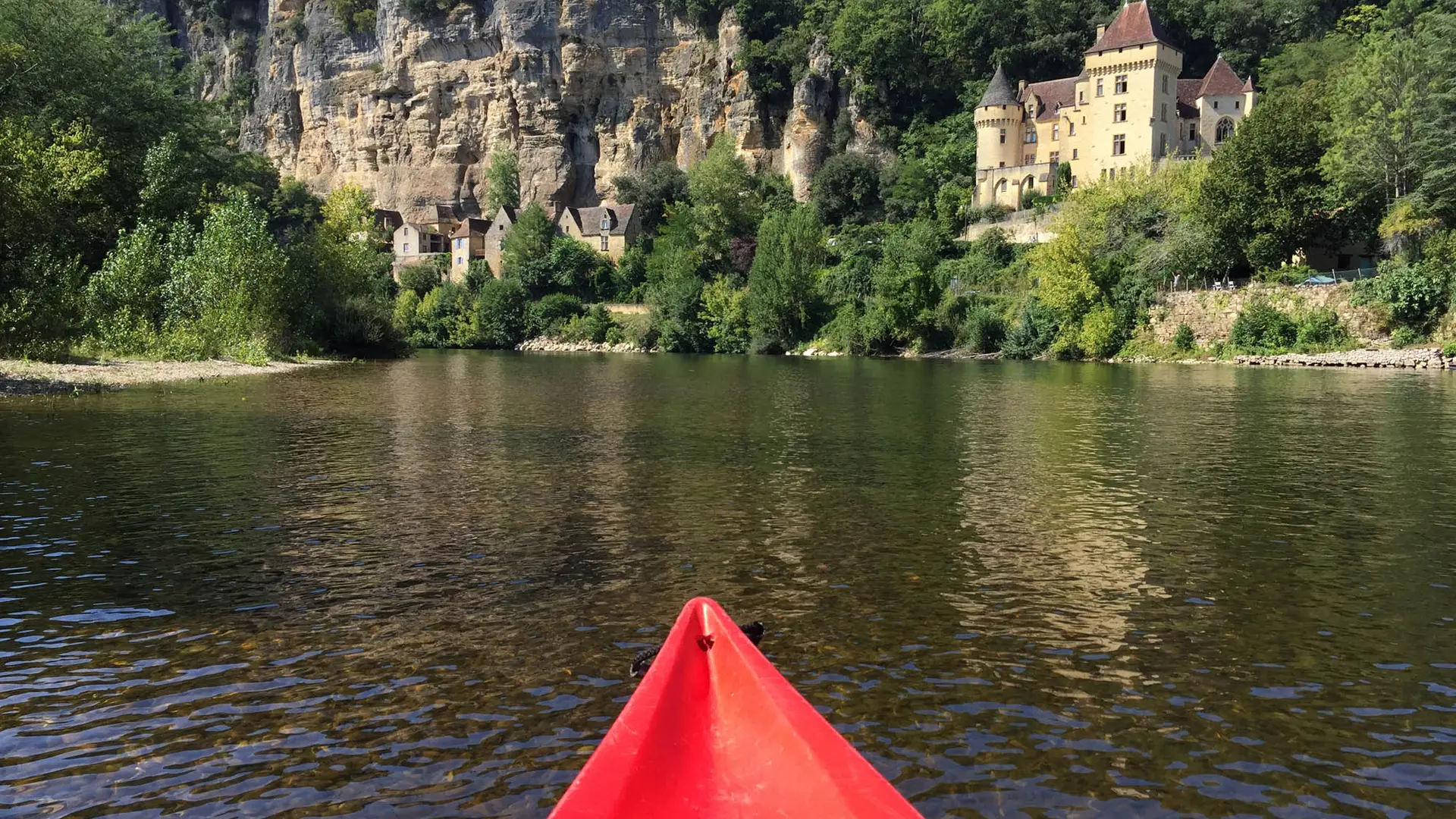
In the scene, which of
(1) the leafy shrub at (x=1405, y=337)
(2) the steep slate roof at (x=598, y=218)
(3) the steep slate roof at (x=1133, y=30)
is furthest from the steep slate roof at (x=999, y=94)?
(1) the leafy shrub at (x=1405, y=337)

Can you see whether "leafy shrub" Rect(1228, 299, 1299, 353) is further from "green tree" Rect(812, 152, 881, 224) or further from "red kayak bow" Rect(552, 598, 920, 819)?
"red kayak bow" Rect(552, 598, 920, 819)

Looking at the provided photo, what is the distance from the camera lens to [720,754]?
4.93 m

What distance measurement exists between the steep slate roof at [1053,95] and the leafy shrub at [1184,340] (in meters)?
32.2

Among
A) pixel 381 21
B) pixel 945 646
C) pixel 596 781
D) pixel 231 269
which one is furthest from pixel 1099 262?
pixel 381 21

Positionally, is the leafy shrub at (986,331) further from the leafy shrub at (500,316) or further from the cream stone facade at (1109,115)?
the leafy shrub at (500,316)

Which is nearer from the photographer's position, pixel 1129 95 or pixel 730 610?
pixel 730 610

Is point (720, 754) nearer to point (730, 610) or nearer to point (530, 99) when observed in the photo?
point (730, 610)

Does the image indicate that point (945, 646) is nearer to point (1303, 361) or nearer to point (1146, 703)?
point (1146, 703)

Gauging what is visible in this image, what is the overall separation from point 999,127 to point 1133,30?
39.5 ft

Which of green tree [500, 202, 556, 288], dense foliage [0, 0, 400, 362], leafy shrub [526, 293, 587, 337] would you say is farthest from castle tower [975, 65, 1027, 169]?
dense foliage [0, 0, 400, 362]

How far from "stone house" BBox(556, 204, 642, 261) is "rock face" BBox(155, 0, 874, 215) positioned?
5.59 meters

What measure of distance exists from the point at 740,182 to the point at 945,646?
86.9 m

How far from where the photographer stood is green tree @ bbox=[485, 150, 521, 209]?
106 metres

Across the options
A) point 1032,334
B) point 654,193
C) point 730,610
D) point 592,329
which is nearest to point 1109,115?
point 1032,334
